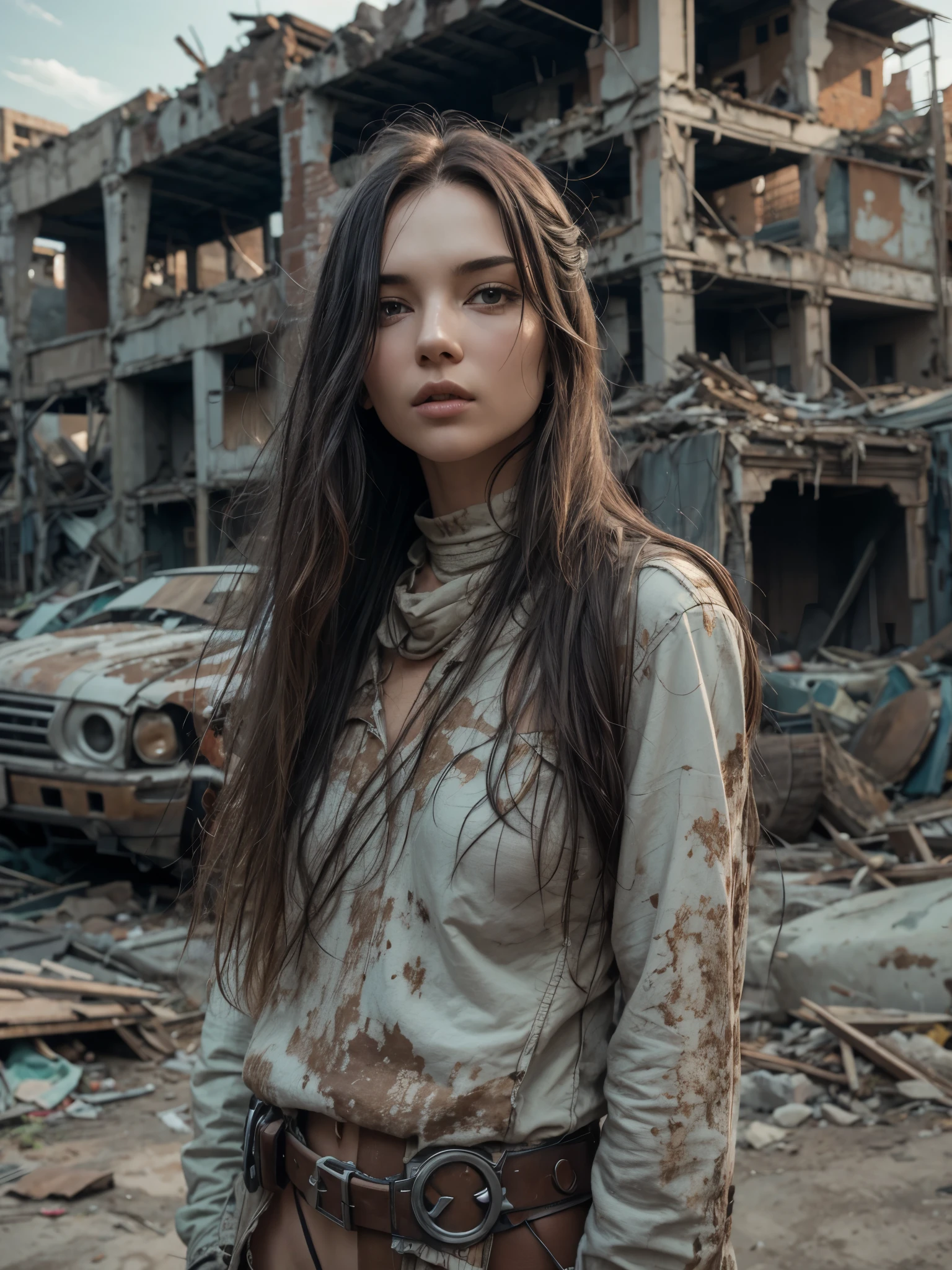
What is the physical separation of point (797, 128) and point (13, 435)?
17733mm

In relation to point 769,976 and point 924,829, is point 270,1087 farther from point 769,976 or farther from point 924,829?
point 924,829

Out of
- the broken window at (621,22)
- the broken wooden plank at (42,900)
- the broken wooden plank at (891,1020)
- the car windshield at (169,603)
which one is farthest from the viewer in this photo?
the broken window at (621,22)

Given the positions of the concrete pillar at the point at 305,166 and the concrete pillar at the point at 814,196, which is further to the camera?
the concrete pillar at the point at 305,166

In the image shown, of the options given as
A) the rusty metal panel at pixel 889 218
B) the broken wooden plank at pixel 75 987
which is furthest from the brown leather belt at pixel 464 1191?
the rusty metal panel at pixel 889 218

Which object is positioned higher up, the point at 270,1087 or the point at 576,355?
the point at 576,355

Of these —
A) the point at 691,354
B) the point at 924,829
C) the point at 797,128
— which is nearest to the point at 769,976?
the point at 924,829

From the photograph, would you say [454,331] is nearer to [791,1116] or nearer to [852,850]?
[791,1116]

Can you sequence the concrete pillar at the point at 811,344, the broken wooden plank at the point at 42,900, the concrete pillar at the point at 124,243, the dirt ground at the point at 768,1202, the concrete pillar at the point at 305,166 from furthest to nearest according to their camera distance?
the concrete pillar at the point at 124,243
the concrete pillar at the point at 305,166
the concrete pillar at the point at 811,344
the broken wooden plank at the point at 42,900
the dirt ground at the point at 768,1202

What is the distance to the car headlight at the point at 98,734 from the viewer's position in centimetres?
565

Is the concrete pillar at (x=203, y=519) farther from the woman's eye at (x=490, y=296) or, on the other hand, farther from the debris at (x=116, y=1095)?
the woman's eye at (x=490, y=296)

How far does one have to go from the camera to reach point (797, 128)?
18406 mm

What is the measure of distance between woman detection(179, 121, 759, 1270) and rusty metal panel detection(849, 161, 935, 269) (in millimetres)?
19815

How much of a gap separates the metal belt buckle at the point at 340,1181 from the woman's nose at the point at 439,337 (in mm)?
956

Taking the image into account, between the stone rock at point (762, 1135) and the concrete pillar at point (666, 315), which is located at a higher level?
the concrete pillar at point (666, 315)
